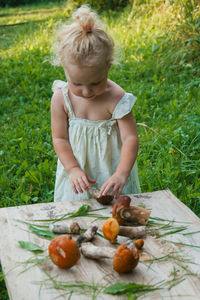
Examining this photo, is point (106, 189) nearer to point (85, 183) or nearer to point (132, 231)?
point (85, 183)

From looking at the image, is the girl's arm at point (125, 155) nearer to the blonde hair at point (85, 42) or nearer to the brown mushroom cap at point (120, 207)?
the brown mushroom cap at point (120, 207)

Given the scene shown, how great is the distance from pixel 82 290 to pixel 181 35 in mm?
4518

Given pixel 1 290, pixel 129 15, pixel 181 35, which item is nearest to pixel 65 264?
pixel 1 290

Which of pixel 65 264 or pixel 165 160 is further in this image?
pixel 165 160

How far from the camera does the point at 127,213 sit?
5.73 ft

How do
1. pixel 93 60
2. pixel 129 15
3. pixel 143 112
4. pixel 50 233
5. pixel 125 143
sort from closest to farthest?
pixel 50 233 → pixel 93 60 → pixel 125 143 → pixel 143 112 → pixel 129 15

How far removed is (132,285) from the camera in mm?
1337

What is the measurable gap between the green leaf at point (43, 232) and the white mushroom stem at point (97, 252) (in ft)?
0.59

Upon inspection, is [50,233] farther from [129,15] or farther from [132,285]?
[129,15]

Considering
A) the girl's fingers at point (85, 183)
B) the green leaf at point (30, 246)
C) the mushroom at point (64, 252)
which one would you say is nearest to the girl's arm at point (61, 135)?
the girl's fingers at point (85, 183)

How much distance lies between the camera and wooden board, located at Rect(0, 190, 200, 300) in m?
1.34

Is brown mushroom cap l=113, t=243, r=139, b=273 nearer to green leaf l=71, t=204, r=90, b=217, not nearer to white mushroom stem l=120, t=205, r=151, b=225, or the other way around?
white mushroom stem l=120, t=205, r=151, b=225

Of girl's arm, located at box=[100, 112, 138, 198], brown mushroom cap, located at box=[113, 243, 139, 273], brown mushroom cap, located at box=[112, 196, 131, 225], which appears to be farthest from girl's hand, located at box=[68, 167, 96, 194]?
brown mushroom cap, located at box=[113, 243, 139, 273]

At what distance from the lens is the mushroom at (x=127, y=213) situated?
1736 mm
